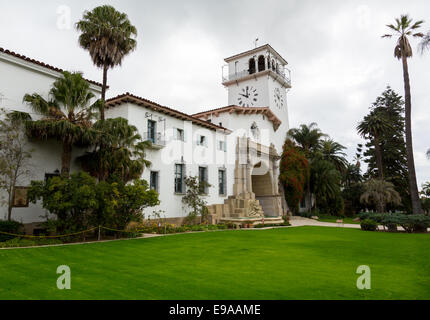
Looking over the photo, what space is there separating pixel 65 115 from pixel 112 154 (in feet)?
10.3

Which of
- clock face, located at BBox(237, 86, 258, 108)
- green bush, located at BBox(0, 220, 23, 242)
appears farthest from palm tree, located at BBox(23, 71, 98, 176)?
clock face, located at BBox(237, 86, 258, 108)

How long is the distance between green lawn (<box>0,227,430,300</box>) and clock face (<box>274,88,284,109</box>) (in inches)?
1162

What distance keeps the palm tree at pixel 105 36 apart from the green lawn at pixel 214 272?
8828mm

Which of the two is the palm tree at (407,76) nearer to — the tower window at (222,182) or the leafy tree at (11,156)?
the tower window at (222,182)

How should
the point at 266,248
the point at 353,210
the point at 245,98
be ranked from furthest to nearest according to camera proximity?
1. the point at 353,210
2. the point at 245,98
3. the point at 266,248

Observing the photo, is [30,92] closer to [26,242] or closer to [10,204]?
[10,204]

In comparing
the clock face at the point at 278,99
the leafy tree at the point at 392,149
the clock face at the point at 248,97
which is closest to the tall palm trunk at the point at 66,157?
the clock face at the point at 248,97

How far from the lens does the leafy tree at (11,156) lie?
12.9 meters

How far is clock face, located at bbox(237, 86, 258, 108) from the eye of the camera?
3855cm

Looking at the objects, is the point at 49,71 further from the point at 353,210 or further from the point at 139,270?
the point at 353,210

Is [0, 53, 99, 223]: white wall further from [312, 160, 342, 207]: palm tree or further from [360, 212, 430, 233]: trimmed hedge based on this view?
[312, 160, 342, 207]: palm tree

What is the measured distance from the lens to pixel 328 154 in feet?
151
